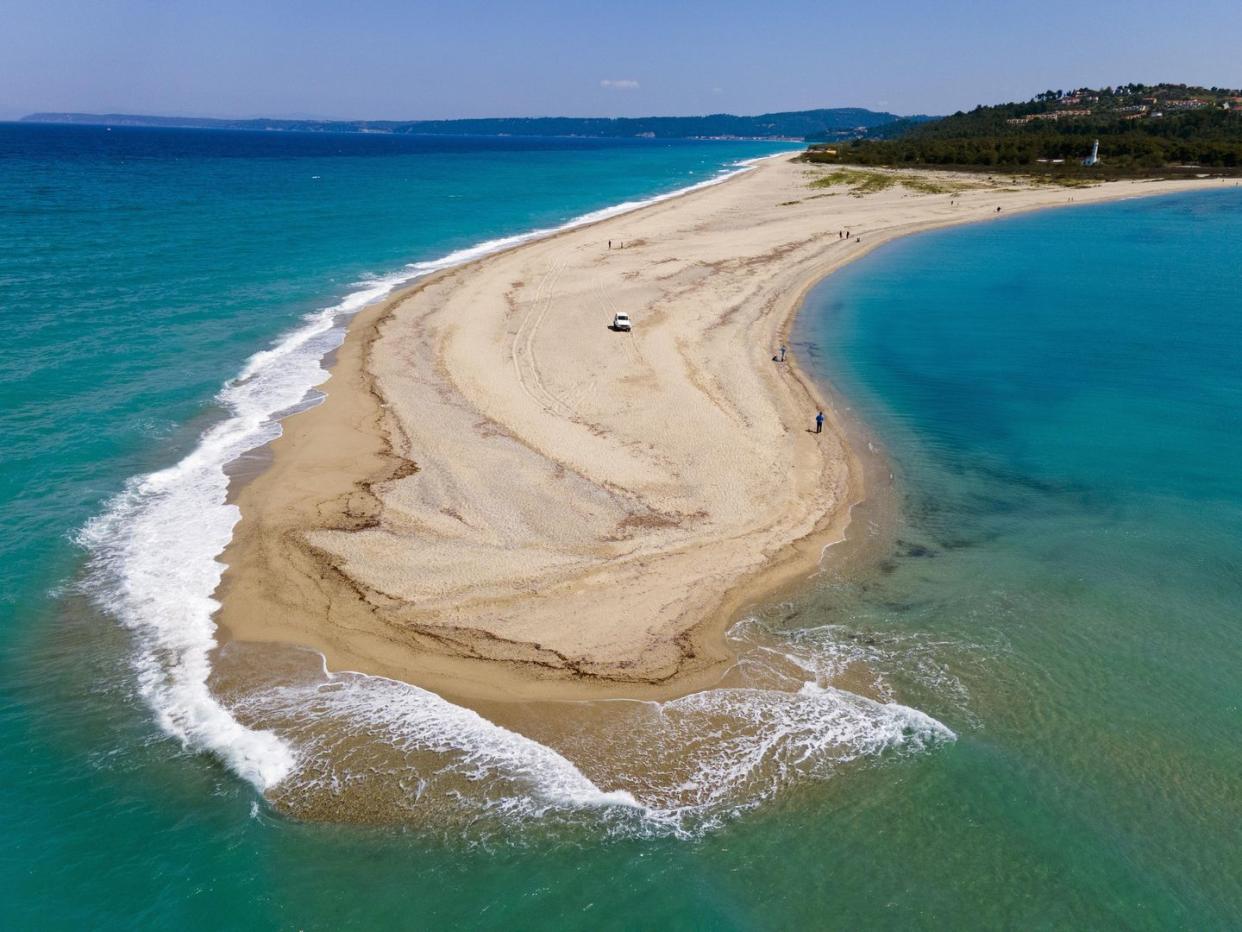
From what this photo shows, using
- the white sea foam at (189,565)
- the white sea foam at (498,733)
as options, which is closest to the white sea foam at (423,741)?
the white sea foam at (498,733)

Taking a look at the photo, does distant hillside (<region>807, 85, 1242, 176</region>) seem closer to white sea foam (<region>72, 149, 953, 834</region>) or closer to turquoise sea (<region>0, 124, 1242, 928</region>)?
turquoise sea (<region>0, 124, 1242, 928</region>)

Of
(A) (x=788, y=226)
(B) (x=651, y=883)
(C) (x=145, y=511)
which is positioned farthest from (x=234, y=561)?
(A) (x=788, y=226)

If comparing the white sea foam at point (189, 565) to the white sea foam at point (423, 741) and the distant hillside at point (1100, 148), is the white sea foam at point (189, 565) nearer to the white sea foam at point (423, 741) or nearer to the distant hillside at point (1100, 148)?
the white sea foam at point (423, 741)

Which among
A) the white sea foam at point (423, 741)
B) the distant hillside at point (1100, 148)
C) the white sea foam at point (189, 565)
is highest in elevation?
the distant hillside at point (1100, 148)

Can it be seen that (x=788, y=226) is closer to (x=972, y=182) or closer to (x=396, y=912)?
(x=972, y=182)

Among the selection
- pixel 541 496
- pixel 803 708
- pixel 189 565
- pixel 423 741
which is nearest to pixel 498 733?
pixel 423 741

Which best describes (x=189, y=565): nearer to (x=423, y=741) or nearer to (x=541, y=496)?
(x=541, y=496)
